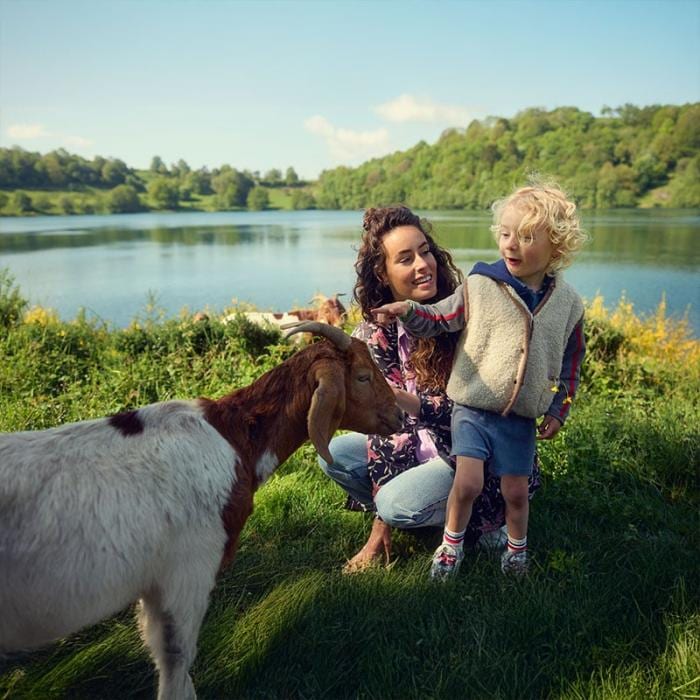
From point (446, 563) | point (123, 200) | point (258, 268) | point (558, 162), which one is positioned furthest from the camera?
point (123, 200)

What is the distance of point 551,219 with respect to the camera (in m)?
2.86

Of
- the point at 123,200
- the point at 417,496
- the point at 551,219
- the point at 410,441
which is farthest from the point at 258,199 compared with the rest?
the point at 551,219

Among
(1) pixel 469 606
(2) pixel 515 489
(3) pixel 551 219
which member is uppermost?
(3) pixel 551 219

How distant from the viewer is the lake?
16719mm

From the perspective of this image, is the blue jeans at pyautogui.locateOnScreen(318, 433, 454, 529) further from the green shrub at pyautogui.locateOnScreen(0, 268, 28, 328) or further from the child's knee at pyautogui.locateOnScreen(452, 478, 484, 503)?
the green shrub at pyautogui.locateOnScreen(0, 268, 28, 328)

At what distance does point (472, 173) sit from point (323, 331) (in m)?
63.7

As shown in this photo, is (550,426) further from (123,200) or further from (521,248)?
(123,200)

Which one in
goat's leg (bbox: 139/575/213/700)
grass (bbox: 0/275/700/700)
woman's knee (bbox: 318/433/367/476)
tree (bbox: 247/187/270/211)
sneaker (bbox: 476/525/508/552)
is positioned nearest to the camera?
goat's leg (bbox: 139/575/213/700)

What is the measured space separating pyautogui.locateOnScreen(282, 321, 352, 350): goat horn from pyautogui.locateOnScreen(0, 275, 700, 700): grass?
4.21ft

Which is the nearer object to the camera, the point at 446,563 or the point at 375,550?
the point at 446,563

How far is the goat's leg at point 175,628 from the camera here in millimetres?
2268

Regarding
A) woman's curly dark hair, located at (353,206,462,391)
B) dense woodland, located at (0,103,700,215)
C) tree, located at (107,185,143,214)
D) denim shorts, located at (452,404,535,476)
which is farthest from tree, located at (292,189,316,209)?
denim shorts, located at (452,404,535,476)

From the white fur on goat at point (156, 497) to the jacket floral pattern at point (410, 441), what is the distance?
67 centimetres

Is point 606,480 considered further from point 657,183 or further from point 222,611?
point 657,183
